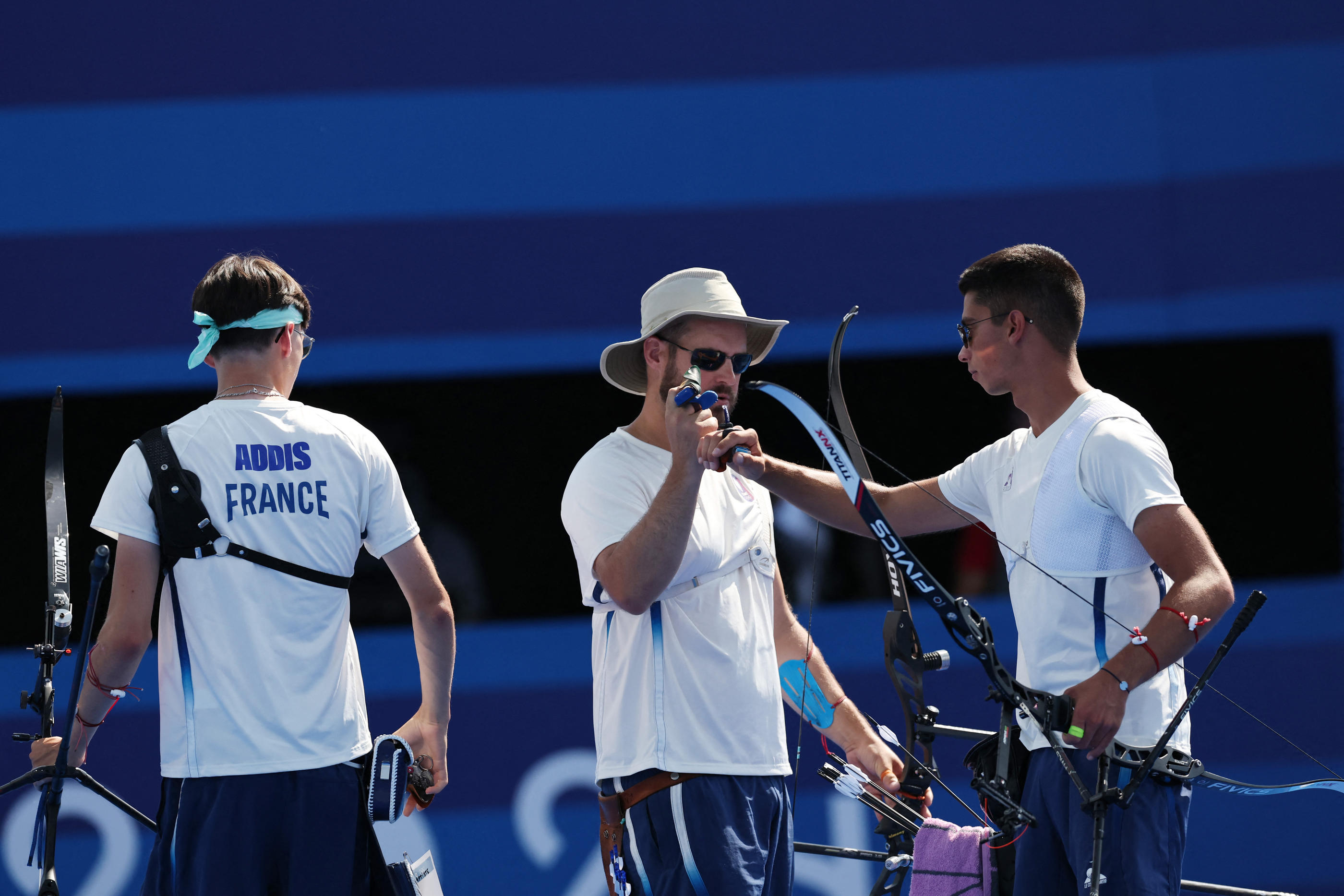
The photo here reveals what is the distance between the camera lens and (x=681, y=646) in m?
2.68

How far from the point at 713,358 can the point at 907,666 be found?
2.59 feet

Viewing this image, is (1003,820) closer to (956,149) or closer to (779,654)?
(779,654)

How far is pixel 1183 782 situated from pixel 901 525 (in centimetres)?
88

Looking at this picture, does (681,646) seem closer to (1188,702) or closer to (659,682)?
(659,682)

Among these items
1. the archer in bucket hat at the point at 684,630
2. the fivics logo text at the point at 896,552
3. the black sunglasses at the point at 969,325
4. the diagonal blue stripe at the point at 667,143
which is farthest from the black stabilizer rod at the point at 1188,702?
the diagonal blue stripe at the point at 667,143

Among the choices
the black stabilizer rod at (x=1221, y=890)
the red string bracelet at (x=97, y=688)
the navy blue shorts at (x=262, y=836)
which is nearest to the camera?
the navy blue shorts at (x=262, y=836)

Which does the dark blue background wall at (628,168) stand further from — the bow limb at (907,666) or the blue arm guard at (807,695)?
the blue arm guard at (807,695)

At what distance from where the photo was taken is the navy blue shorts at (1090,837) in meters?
2.62

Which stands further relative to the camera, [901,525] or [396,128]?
[396,128]

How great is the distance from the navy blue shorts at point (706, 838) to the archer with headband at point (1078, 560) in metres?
0.58

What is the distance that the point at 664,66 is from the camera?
4.70m

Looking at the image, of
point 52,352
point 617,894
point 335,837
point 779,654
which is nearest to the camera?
point 335,837

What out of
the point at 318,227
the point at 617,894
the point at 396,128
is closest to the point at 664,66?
the point at 396,128

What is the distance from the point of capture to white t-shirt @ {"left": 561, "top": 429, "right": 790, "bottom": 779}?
264 centimetres
